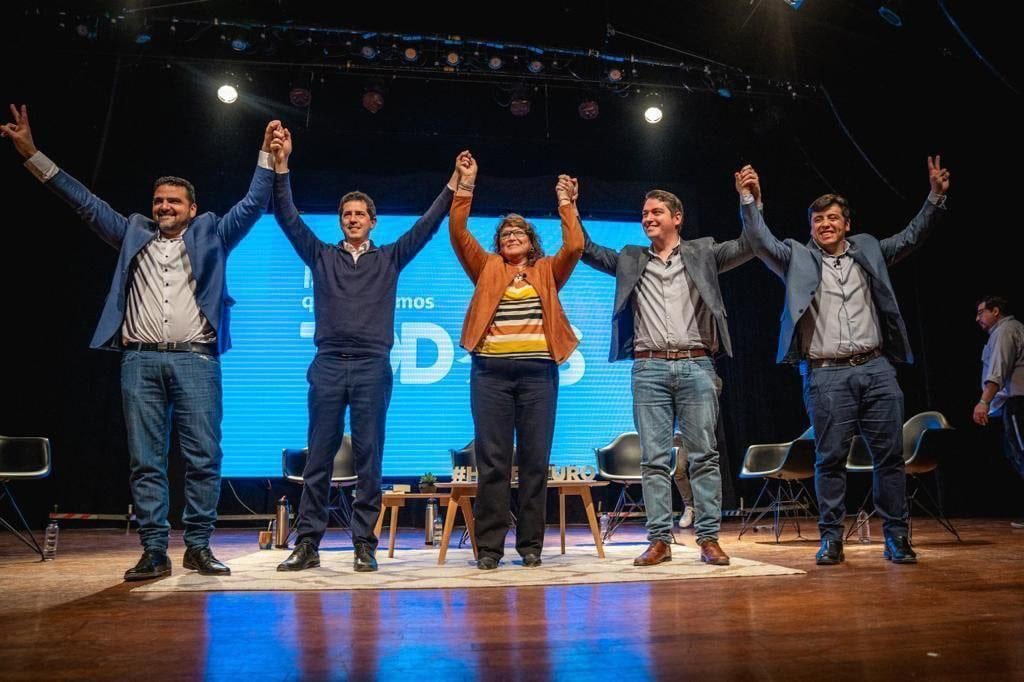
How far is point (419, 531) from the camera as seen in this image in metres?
7.36

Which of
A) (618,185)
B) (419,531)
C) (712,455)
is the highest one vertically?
(618,185)

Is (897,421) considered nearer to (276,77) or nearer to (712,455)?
(712,455)

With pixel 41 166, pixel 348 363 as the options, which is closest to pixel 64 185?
pixel 41 166

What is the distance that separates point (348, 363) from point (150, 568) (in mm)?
1116

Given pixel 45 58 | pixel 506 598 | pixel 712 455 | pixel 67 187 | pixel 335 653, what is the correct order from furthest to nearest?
pixel 45 58 < pixel 712 455 < pixel 67 187 < pixel 506 598 < pixel 335 653

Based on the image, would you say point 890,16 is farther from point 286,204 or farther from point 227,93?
point 227,93

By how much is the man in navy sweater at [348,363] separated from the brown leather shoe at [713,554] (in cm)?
144

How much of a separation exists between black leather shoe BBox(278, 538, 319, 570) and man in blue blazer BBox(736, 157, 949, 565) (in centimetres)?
220

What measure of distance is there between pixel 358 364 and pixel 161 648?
69.9 inches

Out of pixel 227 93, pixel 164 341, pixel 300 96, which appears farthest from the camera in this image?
pixel 300 96

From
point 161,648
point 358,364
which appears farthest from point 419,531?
point 161,648

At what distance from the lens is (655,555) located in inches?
139

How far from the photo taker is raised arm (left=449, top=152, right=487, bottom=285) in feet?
11.9

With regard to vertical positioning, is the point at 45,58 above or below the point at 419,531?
above
